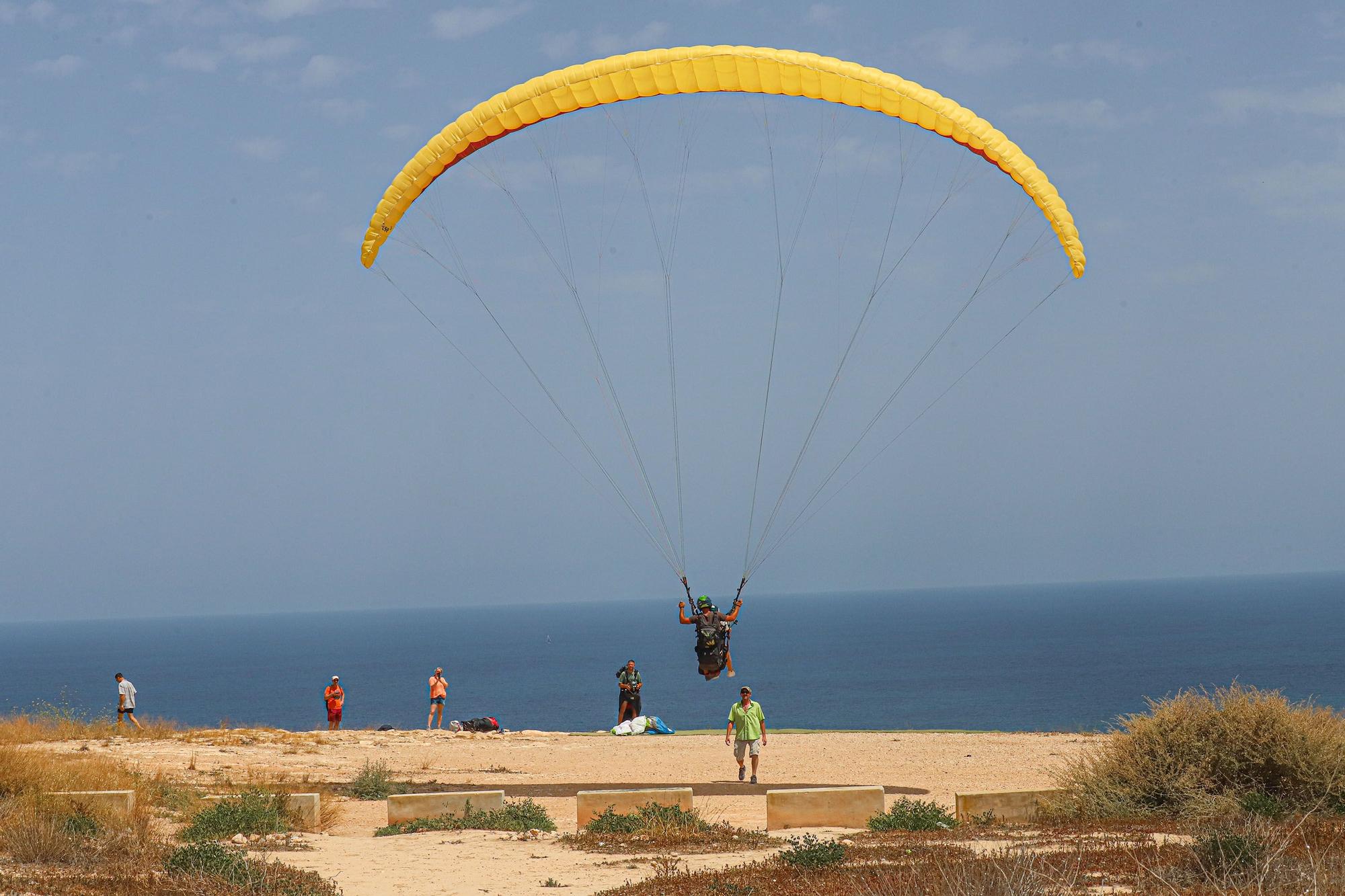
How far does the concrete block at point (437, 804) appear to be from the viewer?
13.4m

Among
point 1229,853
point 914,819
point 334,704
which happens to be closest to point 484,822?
point 914,819

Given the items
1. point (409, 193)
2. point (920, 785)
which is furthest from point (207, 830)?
point (920, 785)

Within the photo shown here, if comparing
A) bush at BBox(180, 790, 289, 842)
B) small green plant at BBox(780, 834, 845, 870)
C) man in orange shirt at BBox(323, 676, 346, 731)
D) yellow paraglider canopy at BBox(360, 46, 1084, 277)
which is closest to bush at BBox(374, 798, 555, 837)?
bush at BBox(180, 790, 289, 842)

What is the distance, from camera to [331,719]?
26.5 metres

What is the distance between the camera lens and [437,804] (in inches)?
535

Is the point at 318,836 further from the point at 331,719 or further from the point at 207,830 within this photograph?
the point at 331,719

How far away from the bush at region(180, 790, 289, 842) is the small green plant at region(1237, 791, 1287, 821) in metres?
10.2

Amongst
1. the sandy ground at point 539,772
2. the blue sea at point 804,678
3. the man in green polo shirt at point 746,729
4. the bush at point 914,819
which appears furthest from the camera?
the blue sea at point 804,678

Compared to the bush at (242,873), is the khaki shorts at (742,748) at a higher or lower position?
lower

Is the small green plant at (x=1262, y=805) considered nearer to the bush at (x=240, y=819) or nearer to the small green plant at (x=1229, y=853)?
the small green plant at (x=1229, y=853)

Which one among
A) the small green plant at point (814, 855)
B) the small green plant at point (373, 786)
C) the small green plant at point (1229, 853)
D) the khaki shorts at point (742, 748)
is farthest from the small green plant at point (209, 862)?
the khaki shorts at point (742, 748)

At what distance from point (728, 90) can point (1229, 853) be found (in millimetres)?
10581

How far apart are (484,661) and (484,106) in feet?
462

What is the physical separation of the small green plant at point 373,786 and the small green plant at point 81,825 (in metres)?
4.73
